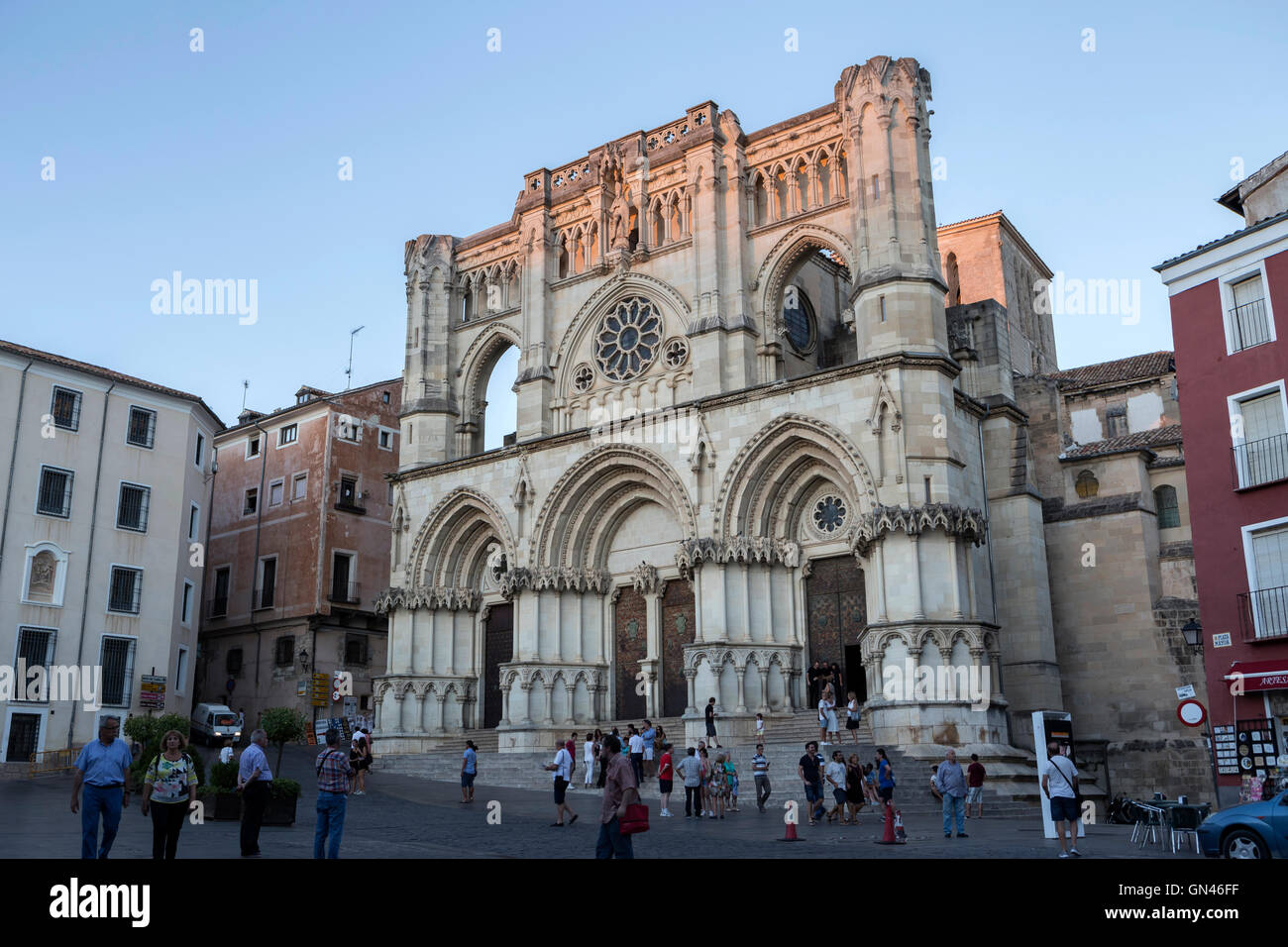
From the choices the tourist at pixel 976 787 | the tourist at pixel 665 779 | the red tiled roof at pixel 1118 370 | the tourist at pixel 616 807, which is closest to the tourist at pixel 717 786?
the tourist at pixel 665 779

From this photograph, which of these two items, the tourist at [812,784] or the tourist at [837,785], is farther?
the tourist at [812,784]

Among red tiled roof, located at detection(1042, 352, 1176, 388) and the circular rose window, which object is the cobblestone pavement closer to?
the circular rose window

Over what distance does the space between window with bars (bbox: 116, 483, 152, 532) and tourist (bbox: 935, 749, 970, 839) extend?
28.0 metres

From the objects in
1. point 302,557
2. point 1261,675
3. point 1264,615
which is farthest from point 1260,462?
point 302,557

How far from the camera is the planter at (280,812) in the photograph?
57.4 feet

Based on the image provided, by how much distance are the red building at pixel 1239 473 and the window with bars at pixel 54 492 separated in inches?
1200

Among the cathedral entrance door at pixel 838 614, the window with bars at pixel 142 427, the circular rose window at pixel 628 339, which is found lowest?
the cathedral entrance door at pixel 838 614

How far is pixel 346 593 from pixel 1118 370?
28.9m

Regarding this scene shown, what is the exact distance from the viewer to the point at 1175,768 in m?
28.7

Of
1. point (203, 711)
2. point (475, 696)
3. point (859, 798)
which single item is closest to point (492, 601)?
point (475, 696)

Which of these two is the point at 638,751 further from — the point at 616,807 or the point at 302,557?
the point at 302,557

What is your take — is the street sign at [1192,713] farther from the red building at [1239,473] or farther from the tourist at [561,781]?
the tourist at [561,781]

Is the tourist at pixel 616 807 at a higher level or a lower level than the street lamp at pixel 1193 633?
lower

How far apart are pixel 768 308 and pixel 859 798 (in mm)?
14868
